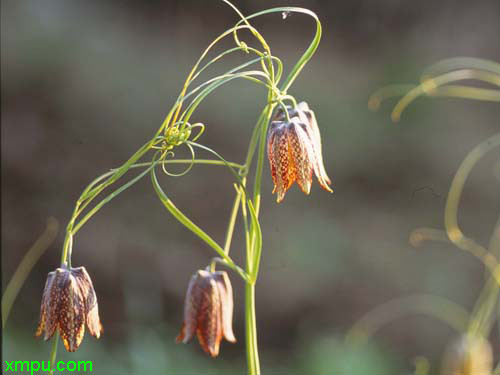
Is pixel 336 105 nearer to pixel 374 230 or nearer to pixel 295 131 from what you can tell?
pixel 374 230

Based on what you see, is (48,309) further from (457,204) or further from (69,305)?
(457,204)

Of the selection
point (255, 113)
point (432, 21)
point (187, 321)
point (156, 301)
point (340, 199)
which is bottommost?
point (187, 321)

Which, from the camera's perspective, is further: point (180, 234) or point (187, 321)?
point (180, 234)

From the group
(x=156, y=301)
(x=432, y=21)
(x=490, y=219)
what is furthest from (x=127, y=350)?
(x=432, y=21)

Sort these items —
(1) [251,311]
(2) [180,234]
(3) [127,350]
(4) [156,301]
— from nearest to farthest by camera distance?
(1) [251,311] < (3) [127,350] < (4) [156,301] < (2) [180,234]

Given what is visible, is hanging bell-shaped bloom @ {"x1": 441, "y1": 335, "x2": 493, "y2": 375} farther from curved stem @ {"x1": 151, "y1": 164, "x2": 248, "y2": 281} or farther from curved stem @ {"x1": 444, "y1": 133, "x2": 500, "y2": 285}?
curved stem @ {"x1": 444, "y1": 133, "x2": 500, "y2": 285}

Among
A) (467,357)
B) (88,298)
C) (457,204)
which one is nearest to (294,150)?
(88,298)

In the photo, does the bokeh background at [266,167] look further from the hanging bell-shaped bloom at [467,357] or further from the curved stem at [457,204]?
the hanging bell-shaped bloom at [467,357]
